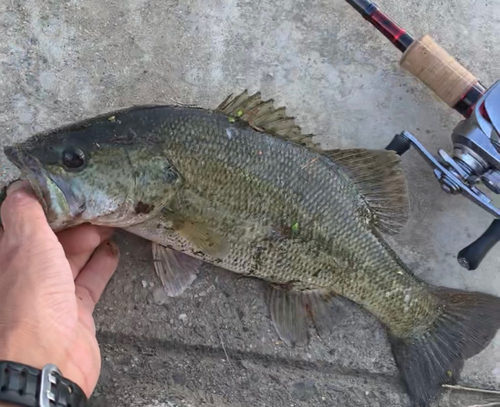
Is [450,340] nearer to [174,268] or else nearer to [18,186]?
[174,268]

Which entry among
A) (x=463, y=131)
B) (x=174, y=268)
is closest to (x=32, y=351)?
(x=174, y=268)

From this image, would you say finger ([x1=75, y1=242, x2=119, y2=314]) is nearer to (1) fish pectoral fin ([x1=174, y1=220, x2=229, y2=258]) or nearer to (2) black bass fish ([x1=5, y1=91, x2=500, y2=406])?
(2) black bass fish ([x1=5, y1=91, x2=500, y2=406])

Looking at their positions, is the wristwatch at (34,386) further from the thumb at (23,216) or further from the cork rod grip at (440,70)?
the cork rod grip at (440,70)

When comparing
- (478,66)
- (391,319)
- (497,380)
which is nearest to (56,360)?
(391,319)

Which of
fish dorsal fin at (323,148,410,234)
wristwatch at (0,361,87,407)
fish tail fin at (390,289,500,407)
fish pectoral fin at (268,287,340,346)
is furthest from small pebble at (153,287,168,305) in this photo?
fish tail fin at (390,289,500,407)

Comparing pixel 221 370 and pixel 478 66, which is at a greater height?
pixel 478 66

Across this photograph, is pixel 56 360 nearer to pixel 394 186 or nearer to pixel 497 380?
pixel 394 186

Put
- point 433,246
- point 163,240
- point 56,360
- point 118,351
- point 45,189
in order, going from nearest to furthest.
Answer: point 56,360, point 45,189, point 163,240, point 118,351, point 433,246
